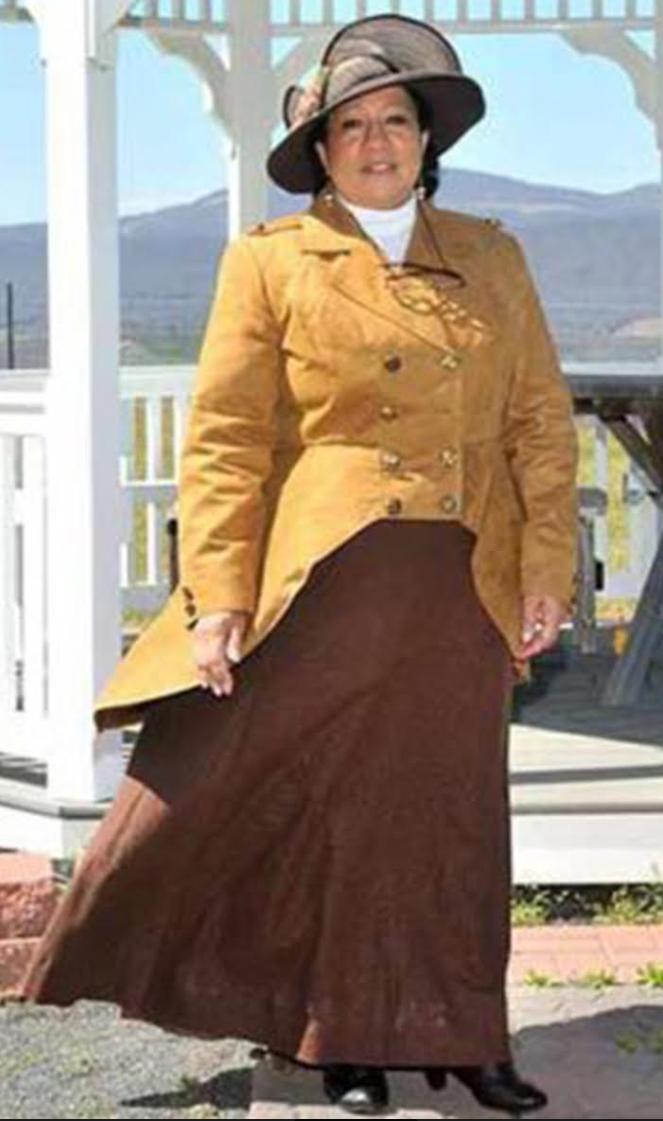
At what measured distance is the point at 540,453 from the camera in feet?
14.8

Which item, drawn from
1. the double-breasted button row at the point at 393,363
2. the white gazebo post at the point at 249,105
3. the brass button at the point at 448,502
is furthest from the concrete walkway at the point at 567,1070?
the white gazebo post at the point at 249,105

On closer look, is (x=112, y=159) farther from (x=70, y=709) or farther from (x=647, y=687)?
(x=647, y=687)

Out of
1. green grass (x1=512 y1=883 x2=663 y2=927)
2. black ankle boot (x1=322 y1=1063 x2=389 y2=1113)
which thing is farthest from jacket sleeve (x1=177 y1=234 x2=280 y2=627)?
green grass (x1=512 y1=883 x2=663 y2=927)

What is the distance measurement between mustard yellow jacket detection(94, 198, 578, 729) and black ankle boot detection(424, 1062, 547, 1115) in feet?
2.45

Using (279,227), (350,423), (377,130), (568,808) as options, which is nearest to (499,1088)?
(350,423)

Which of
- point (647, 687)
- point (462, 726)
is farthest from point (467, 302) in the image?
point (647, 687)

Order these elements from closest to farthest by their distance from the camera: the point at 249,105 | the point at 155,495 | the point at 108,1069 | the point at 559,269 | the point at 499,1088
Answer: the point at 499,1088
the point at 108,1069
the point at 249,105
the point at 155,495
the point at 559,269

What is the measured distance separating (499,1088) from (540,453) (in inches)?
43.8

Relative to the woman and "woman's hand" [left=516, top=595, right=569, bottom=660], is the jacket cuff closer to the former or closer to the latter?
the woman

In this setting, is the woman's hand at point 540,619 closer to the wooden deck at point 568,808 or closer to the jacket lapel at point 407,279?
the jacket lapel at point 407,279

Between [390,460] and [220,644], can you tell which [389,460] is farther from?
[220,644]

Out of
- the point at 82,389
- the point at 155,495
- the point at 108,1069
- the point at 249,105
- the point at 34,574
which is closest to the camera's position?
the point at 108,1069

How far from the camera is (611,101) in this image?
14.7 m

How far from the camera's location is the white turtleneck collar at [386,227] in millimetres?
4438
